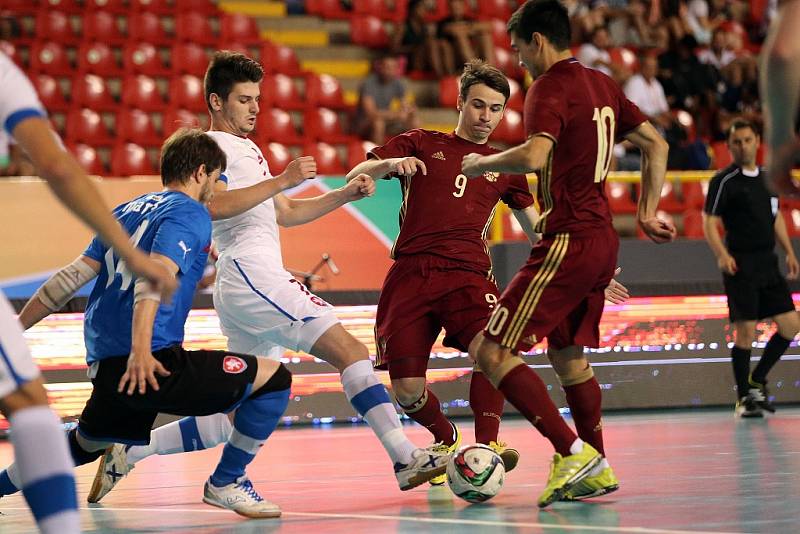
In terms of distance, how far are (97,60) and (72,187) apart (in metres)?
13.2

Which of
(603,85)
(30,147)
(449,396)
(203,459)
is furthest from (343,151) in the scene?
(30,147)

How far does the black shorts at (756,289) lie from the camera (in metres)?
10.4

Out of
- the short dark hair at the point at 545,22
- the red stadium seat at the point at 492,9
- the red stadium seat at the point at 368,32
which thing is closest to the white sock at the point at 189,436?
the short dark hair at the point at 545,22

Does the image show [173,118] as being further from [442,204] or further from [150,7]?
[442,204]

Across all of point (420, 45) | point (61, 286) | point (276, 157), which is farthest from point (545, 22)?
point (420, 45)

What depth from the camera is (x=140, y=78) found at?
1577cm

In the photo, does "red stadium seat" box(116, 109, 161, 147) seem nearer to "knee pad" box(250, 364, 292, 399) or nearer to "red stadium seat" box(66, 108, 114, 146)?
"red stadium seat" box(66, 108, 114, 146)

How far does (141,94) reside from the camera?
1560 cm

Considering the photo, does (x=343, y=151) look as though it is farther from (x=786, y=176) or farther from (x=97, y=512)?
(x=786, y=176)

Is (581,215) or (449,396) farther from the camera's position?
(449,396)

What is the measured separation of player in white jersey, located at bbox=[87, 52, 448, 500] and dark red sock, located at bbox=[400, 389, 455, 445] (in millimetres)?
621

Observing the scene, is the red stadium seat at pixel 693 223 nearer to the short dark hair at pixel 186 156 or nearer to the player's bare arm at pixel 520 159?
the player's bare arm at pixel 520 159

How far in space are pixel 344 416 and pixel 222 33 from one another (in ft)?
26.5

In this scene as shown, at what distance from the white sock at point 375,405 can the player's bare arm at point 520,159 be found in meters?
1.15
